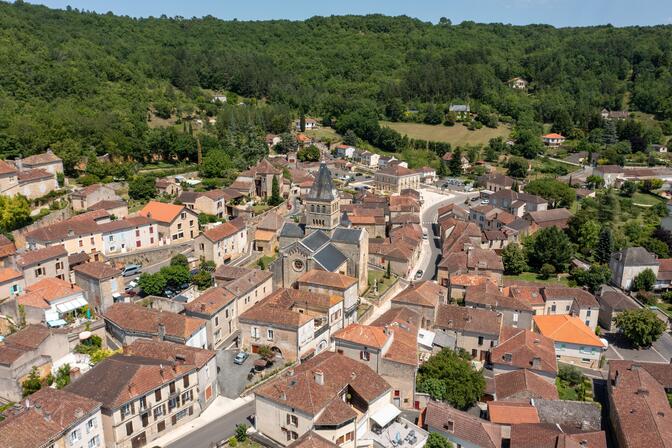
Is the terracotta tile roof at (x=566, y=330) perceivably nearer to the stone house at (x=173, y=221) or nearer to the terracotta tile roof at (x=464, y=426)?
the terracotta tile roof at (x=464, y=426)

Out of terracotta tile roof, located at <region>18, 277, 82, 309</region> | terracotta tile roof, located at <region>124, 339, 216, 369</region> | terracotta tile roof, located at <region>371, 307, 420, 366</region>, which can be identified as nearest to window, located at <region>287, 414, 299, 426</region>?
terracotta tile roof, located at <region>124, 339, 216, 369</region>

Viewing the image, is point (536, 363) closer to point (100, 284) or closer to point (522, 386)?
point (522, 386)

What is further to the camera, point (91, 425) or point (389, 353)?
point (389, 353)

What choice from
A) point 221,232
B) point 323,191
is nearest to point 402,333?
point 323,191

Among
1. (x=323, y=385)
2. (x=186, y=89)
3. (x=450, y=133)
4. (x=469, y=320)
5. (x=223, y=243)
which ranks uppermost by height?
(x=186, y=89)

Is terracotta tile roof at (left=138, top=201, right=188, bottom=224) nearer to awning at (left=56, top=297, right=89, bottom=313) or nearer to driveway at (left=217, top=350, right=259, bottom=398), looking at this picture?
awning at (left=56, top=297, right=89, bottom=313)

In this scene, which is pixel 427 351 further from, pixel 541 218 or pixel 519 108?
pixel 519 108

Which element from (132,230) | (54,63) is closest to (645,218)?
(132,230)

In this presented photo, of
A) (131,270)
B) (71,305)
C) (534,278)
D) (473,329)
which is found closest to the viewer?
(71,305)
